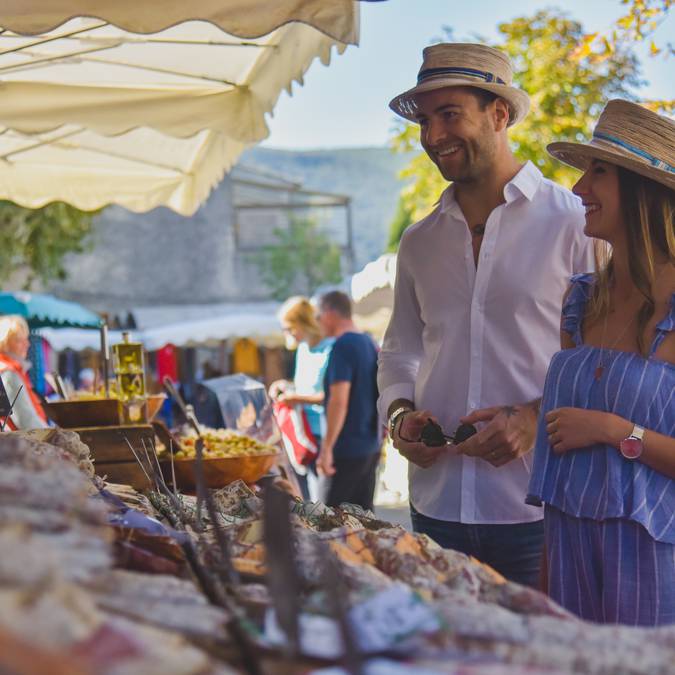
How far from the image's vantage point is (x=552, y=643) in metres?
1.15

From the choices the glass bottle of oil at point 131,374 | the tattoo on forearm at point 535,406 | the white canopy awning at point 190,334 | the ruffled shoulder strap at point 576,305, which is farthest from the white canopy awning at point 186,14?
the white canopy awning at point 190,334

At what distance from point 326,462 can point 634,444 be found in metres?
4.44

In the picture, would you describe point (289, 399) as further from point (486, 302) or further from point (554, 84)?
point (554, 84)

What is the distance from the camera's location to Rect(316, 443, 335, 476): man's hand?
661 centimetres

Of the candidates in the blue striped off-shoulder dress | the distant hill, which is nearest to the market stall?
the blue striped off-shoulder dress

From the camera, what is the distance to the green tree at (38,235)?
15539 millimetres

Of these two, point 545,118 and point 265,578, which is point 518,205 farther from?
point 545,118

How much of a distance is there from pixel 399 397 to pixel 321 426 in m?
4.15

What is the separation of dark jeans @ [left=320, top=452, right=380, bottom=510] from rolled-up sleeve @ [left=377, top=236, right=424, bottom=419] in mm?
3435

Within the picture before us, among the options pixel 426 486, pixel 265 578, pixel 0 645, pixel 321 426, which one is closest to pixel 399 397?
pixel 426 486

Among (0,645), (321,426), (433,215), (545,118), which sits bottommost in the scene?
(321,426)

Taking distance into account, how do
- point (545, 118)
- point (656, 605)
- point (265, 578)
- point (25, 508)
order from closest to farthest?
point (25, 508), point (265, 578), point (656, 605), point (545, 118)

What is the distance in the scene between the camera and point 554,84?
1139 centimetres

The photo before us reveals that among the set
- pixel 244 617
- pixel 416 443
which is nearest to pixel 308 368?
pixel 416 443
